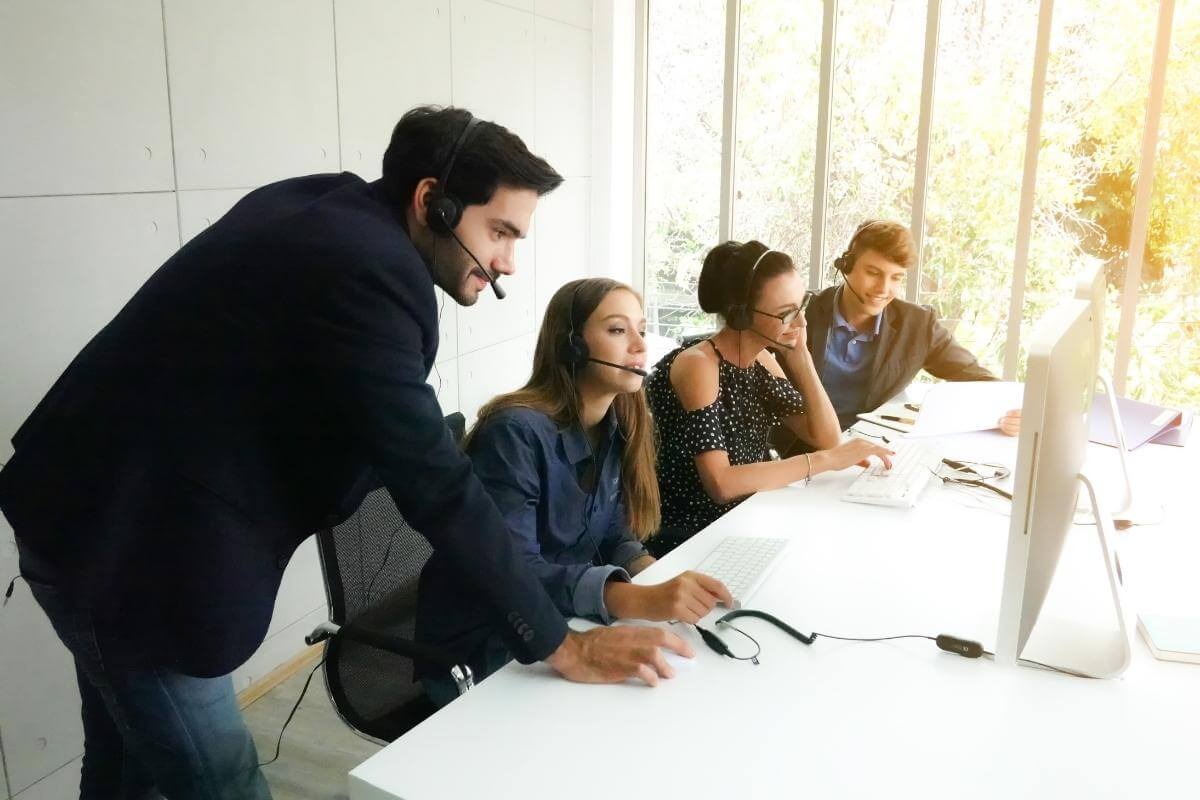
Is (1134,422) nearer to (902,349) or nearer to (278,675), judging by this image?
(902,349)

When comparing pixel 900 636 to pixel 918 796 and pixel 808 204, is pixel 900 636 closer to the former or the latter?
pixel 918 796

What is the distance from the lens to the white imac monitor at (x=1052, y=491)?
1.00 meters

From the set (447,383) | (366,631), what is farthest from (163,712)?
(447,383)

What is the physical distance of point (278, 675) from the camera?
254 cm

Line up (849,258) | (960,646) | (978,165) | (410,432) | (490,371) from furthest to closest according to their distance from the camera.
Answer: (978,165) < (490,371) < (849,258) < (960,646) < (410,432)

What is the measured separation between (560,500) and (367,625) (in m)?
0.38

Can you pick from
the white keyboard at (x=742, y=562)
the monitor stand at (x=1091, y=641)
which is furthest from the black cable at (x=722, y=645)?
the monitor stand at (x=1091, y=641)

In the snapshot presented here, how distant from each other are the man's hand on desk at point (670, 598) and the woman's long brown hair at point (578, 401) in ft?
1.19

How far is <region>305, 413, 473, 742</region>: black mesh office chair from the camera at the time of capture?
4.88 feet

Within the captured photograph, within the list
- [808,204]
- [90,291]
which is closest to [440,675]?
[90,291]

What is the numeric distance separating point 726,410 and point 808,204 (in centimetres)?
219

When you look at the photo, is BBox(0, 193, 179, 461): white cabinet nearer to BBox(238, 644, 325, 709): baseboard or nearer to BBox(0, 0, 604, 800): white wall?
BBox(0, 0, 604, 800): white wall

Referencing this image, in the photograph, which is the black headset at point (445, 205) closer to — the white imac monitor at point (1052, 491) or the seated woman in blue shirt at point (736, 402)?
the white imac monitor at point (1052, 491)

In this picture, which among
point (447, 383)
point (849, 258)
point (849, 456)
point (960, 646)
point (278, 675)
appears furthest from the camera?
point (447, 383)
